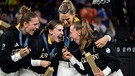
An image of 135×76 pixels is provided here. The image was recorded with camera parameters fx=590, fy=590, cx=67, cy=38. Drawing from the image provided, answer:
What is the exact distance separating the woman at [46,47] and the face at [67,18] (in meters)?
0.17

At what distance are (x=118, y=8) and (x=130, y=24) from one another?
0.54 metres

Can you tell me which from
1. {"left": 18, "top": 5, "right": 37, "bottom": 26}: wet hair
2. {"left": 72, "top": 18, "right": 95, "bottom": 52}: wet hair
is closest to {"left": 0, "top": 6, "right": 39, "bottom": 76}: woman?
{"left": 18, "top": 5, "right": 37, "bottom": 26}: wet hair

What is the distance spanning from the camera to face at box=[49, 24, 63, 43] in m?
8.81

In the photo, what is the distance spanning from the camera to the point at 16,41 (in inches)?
354

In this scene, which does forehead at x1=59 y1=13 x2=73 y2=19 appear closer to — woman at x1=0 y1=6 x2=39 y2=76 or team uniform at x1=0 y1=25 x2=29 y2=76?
woman at x1=0 y1=6 x2=39 y2=76

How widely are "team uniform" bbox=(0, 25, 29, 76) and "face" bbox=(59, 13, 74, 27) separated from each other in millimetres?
607

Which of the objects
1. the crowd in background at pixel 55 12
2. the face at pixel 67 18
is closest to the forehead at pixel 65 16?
the face at pixel 67 18

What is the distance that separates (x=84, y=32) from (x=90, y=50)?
305 millimetres

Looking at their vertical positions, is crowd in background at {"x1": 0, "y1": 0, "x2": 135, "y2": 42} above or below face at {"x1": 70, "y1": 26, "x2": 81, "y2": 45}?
below

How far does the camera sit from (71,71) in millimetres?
8977

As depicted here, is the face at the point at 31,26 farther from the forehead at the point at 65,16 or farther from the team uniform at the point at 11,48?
the forehead at the point at 65,16

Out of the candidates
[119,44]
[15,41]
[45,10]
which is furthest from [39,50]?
[45,10]

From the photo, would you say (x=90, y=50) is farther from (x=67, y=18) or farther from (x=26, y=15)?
(x=26, y=15)

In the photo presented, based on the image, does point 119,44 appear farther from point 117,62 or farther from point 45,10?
point 45,10
